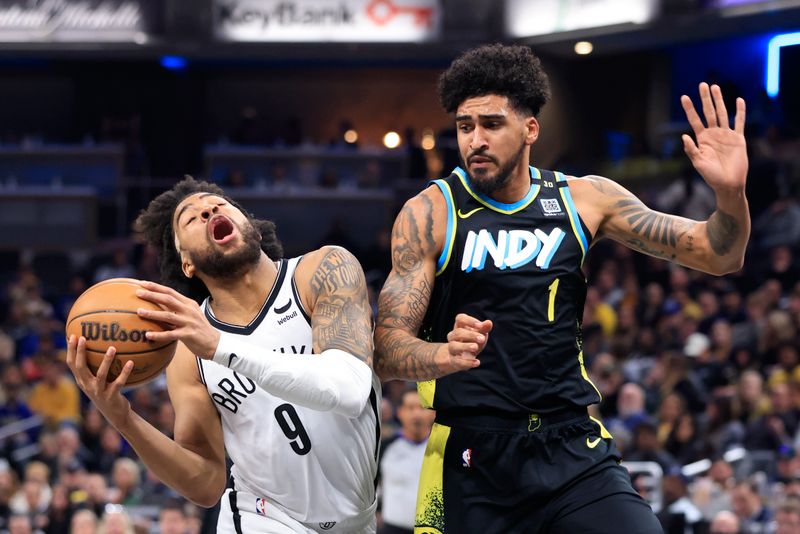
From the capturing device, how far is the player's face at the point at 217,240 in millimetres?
4480

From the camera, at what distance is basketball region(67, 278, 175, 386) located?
13.3ft

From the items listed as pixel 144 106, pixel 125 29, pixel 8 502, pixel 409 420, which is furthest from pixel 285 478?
pixel 144 106

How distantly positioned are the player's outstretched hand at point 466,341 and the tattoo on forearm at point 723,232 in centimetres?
107

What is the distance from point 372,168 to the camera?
65.3ft

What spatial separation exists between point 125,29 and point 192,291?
49.2 feet

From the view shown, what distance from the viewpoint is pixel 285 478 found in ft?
14.8

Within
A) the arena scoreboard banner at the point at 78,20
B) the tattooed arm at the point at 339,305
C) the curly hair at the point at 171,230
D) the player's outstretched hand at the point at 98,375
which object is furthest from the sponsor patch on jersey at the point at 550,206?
the arena scoreboard banner at the point at 78,20

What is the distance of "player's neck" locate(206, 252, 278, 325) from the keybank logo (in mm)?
753

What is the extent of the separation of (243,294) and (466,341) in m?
1.02

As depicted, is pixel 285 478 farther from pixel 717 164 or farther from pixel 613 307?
pixel 613 307

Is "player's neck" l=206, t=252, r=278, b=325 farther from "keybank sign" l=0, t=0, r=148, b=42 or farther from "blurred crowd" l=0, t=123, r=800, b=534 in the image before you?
"keybank sign" l=0, t=0, r=148, b=42

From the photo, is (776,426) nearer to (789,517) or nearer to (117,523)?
(789,517)

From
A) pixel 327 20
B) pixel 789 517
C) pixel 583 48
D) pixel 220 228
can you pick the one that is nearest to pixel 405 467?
pixel 789 517

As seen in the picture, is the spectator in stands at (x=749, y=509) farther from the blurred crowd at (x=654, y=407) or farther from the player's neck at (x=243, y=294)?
the player's neck at (x=243, y=294)
